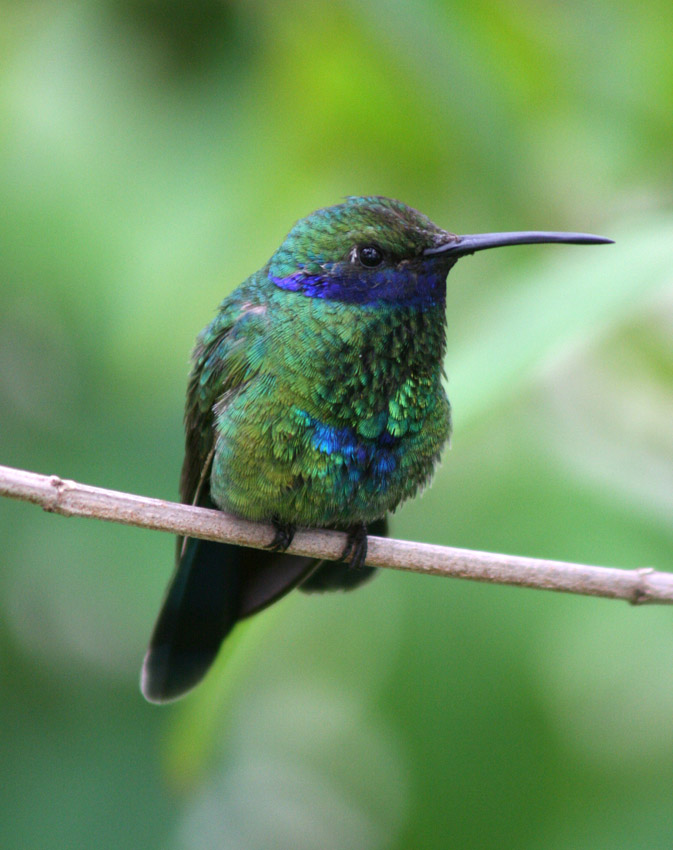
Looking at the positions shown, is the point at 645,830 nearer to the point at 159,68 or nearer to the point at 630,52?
the point at 630,52

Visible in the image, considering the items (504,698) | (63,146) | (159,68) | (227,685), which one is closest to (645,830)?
(504,698)

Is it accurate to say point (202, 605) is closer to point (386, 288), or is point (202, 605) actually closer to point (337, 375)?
point (337, 375)

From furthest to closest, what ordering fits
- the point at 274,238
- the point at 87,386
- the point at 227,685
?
1. the point at 87,386
2. the point at 274,238
3. the point at 227,685

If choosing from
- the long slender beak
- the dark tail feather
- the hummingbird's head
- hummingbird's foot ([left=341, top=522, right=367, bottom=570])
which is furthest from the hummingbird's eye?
the dark tail feather

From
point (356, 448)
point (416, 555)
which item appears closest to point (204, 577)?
point (356, 448)

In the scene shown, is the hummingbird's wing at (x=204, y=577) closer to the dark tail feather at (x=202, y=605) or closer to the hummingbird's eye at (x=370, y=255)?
the dark tail feather at (x=202, y=605)

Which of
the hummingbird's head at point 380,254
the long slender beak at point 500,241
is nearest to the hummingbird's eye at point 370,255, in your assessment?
the hummingbird's head at point 380,254

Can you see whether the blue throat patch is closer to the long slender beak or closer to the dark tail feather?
the long slender beak
